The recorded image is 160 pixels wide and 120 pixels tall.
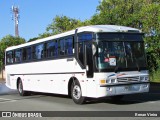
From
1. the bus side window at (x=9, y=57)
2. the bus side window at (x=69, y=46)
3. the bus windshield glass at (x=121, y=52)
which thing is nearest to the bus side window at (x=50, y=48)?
the bus side window at (x=69, y=46)

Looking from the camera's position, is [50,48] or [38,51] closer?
[50,48]

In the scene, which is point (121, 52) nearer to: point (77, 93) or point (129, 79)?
point (129, 79)

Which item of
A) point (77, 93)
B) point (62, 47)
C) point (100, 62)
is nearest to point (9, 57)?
point (62, 47)

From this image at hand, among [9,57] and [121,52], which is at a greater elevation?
[9,57]

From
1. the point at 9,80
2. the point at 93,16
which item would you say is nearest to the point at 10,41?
the point at 93,16

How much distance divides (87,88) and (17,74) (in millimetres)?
9516

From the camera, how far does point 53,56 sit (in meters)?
18.6

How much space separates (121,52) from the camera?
15188mm

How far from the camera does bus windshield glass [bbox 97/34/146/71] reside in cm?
1486

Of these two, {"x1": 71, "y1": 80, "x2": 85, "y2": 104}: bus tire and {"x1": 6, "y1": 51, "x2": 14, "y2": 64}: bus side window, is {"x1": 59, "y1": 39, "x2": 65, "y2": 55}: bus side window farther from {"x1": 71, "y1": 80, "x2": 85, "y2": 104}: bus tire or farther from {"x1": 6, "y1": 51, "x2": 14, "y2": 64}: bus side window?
{"x1": 6, "y1": 51, "x2": 14, "y2": 64}: bus side window

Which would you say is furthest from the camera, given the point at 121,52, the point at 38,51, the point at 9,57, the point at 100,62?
the point at 9,57

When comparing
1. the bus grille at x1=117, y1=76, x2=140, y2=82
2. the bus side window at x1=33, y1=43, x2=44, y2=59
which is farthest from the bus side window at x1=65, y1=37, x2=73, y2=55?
the bus side window at x1=33, y1=43, x2=44, y2=59

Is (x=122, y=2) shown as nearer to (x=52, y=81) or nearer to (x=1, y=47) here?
(x=52, y=81)

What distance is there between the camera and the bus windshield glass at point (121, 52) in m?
14.9
